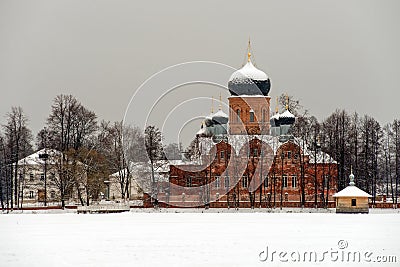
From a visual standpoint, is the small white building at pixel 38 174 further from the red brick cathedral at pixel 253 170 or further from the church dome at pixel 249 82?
the church dome at pixel 249 82

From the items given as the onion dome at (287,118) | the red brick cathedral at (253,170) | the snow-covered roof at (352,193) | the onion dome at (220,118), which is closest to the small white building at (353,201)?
the snow-covered roof at (352,193)

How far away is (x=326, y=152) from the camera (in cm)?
6906

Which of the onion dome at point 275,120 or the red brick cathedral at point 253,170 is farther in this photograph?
the onion dome at point 275,120
